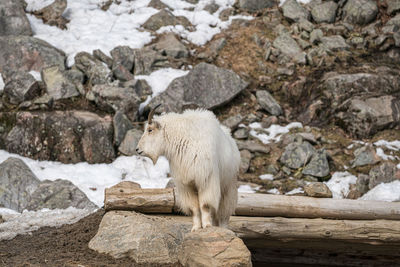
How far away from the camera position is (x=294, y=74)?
53.6 feet

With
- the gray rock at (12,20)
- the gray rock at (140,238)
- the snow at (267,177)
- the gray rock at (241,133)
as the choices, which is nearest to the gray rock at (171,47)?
the gray rock at (241,133)

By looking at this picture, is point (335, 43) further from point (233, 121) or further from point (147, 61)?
point (147, 61)

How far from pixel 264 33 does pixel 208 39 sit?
2182 millimetres

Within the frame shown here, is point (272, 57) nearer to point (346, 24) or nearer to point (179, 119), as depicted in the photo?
point (346, 24)

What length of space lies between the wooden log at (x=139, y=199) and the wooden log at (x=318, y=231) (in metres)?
0.23

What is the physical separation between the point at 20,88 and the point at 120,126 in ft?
11.2

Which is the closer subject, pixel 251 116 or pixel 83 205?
pixel 83 205

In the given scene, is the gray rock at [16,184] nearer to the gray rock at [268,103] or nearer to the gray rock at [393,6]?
the gray rock at [268,103]

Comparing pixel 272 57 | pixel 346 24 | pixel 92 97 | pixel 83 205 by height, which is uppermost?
pixel 346 24

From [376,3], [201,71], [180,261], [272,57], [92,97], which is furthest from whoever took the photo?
[376,3]

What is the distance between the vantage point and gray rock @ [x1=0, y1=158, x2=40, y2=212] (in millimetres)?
11062

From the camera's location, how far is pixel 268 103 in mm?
15195

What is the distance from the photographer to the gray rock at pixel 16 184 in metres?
11.1

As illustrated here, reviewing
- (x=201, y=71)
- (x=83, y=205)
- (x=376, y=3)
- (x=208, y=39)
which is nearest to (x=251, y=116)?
(x=201, y=71)
